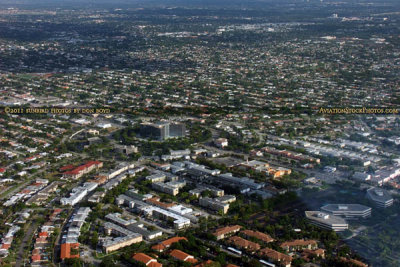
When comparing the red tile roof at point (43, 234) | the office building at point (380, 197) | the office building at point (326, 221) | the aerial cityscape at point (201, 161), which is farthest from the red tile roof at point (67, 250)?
the office building at point (380, 197)

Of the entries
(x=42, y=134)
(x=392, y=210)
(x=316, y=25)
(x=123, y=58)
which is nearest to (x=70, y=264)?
(x=392, y=210)

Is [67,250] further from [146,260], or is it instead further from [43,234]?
[146,260]

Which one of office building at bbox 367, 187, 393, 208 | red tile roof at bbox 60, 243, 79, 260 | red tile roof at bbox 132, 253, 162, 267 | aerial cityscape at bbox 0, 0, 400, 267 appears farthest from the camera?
office building at bbox 367, 187, 393, 208

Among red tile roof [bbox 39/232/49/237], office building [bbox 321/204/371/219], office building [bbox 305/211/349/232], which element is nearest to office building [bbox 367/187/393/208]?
office building [bbox 321/204/371/219]

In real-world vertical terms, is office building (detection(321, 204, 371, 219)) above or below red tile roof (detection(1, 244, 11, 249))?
above

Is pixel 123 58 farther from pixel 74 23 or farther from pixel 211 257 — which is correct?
pixel 211 257

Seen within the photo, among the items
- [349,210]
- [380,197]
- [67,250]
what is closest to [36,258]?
[67,250]

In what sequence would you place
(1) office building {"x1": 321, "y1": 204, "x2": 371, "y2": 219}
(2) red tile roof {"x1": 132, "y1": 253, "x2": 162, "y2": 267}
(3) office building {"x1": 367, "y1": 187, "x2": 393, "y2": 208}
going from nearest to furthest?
1. (2) red tile roof {"x1": 132, "y1": 253, "x2": 162, "y2": 267}
2. (1) office building {"x1": 321, "y1": 204, "x2": 371, "y2": 219}
3. (3) office building {"x1": 367, "y1": 187, "x2": 393, "y2": 208}

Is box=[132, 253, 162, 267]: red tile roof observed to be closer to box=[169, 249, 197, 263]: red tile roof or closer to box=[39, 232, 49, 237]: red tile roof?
box=[169, 249, 197, 263]: red tile roof

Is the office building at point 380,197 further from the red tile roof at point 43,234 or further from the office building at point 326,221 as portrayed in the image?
the red tile roof at point 43,234
